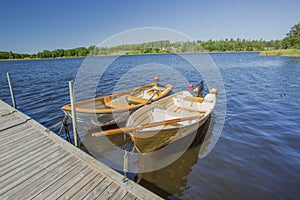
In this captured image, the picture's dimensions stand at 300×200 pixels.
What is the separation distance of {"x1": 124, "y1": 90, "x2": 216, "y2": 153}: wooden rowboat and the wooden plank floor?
3.75ft

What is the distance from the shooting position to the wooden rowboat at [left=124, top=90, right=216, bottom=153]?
378cm

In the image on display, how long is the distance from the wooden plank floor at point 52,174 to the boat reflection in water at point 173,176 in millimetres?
1205

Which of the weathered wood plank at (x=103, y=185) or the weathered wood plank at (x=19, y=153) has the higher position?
the weathered wood plank at (x=19, y=153)

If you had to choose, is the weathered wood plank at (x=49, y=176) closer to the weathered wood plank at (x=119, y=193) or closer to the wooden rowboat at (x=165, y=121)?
the weathered wood plank at (x=119, y=193)

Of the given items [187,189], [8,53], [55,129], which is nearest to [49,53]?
[8,53]

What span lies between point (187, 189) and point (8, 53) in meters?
99.5

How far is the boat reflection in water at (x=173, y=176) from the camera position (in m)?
3.56

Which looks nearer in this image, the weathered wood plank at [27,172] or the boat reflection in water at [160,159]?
the weathered wood plank at [27,172]

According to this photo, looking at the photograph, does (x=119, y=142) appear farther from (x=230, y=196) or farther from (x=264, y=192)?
(x=264, y=192)

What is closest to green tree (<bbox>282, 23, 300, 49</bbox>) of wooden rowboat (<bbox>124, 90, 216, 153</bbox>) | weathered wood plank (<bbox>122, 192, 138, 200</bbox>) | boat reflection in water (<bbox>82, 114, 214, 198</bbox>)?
wooden rowboat (<bbox>124, 90, 216, 153</bbox>)

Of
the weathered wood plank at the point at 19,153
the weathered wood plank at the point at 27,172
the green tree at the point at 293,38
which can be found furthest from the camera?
the green tree at the point at 293,38

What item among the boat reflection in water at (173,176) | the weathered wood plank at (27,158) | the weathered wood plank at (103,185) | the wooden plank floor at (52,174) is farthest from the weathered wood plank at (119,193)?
the weathered wood plank at (27,158)

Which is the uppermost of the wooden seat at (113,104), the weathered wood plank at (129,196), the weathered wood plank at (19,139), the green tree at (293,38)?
the green tree at (293,38)

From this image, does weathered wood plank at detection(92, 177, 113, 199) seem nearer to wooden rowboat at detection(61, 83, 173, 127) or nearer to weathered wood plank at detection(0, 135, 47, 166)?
weathered wood plank at detection(0, 135, 47, 166)
